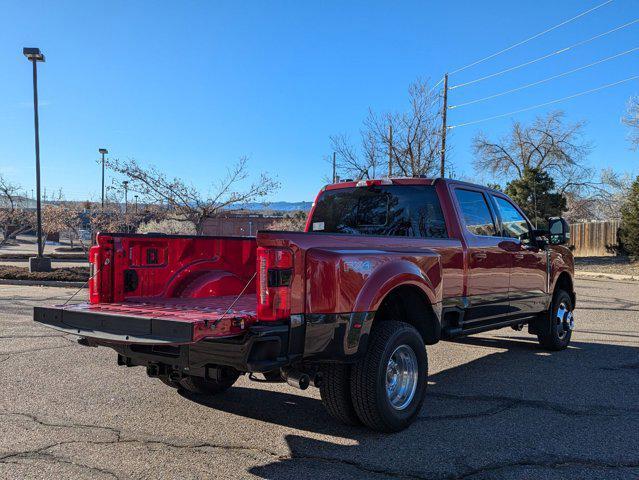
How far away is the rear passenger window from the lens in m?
5.73

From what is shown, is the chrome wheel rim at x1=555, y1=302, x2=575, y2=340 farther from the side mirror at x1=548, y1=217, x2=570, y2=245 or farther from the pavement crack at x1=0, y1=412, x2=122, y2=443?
the pavement crack at x1=0, y1=412, x2=122, y2=443

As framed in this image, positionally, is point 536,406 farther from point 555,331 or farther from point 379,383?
point 555,331

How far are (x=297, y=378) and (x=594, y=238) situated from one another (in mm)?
30062

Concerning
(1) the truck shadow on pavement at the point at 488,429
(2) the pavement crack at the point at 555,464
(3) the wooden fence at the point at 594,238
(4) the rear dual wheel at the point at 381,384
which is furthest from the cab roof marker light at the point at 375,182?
(3) the wooden fence at the point at 594,238

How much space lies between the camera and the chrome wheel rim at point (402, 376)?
4.39 m

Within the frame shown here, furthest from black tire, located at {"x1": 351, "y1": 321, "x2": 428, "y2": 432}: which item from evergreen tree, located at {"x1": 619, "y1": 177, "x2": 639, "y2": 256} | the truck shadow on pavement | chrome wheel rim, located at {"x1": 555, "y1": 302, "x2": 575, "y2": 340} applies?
evergreen tree, located at {"x1": 619, "y1": 177, "x2": 639, "y2": 256}

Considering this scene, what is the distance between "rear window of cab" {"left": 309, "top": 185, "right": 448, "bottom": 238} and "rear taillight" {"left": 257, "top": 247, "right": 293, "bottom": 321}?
2143 mm

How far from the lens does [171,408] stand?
4.95 meters

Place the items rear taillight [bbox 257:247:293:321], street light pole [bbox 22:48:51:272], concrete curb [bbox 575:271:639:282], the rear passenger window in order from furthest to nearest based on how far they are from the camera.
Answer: concrete curb [bbox 575:271:639:282] → street light pole [bbox 22:48:51:272] → the rear passenger window → rear taillight [bbox 257:247:293:321]

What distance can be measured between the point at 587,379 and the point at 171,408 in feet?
14.0

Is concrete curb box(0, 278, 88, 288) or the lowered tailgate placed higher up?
the lowered tailgate

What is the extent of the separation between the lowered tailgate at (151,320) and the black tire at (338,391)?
754 mm

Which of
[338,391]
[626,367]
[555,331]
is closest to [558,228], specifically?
[555,331]

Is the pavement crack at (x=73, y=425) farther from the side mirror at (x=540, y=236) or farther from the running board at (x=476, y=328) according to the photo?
the side mirror at (x=540, y=236)
